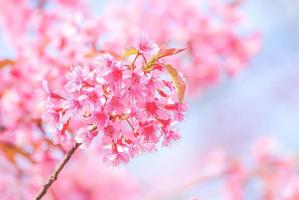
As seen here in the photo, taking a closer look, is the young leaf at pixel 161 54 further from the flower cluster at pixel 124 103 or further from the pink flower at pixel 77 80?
the pink flower at pixel 77 80

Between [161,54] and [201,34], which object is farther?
[201,34]

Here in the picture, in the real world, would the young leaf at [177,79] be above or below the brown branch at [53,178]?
above

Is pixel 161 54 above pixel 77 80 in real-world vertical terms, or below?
above

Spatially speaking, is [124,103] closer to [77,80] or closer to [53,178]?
[77,80]

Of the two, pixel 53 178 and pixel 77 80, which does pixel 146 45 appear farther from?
pixel 53 178

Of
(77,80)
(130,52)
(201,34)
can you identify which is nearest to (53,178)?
(77,80)

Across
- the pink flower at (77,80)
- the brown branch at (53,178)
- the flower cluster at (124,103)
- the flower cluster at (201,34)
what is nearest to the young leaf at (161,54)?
the flower cluster at (124,103)

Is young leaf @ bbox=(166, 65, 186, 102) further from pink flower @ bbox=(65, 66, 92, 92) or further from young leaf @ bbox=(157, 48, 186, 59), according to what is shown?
pink flower @ bbox=(65, 66, 92, 92)

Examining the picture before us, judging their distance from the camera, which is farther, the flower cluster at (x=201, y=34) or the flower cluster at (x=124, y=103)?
the flower cluster at (x=201, y=34)

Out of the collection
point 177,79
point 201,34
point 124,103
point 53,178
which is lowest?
point 53,178
